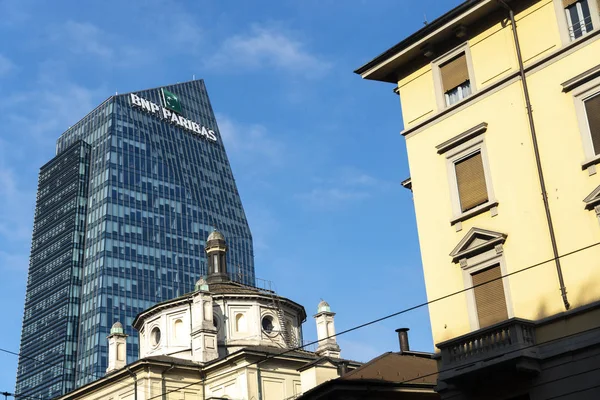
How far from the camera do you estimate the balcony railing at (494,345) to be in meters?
19.6

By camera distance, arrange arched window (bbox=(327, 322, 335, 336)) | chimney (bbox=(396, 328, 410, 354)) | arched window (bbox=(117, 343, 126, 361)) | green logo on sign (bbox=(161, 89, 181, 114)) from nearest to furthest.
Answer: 1. chimney (bbox=(396, 328, 410, 354))
2. arched window (bbox=(327, 322, 335, 336))
3. arched window (bbox=(117, 343, 126, 361))
4. green logo on sign (bbox=(161, 89, 181, 114))

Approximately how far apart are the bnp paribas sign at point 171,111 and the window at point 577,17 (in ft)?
430

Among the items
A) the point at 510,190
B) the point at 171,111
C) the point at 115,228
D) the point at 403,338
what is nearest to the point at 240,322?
the point at 403,338

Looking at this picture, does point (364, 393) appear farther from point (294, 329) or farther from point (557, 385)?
point (294, 329)

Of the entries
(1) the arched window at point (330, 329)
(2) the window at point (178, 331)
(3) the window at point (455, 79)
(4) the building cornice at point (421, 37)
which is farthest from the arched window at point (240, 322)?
(3) the window at point (455, 79)

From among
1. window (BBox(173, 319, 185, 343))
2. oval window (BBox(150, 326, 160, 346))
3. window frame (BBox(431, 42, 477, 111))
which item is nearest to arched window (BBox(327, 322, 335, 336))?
window (BBox(173, 319, 185, 343))

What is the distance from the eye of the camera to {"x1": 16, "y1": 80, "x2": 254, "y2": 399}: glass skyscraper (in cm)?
13050

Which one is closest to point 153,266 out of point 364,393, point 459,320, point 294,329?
point 294,329

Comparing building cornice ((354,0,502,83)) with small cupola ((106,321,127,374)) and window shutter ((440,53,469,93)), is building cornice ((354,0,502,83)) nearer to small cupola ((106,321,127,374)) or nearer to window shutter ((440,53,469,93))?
window shutter ((440,53,469,93))

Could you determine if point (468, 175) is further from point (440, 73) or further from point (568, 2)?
point (568, 2)

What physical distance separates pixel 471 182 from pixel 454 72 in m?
3.24

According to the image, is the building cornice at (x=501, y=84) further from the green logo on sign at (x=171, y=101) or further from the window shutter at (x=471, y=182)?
the green logo on sign at (x=171, y=101)

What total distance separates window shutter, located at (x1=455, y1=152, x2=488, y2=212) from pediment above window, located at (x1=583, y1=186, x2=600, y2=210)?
2.92 meters

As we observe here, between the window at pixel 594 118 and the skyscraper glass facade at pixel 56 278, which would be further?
the skyscraper glass facade at pixel 56 278
